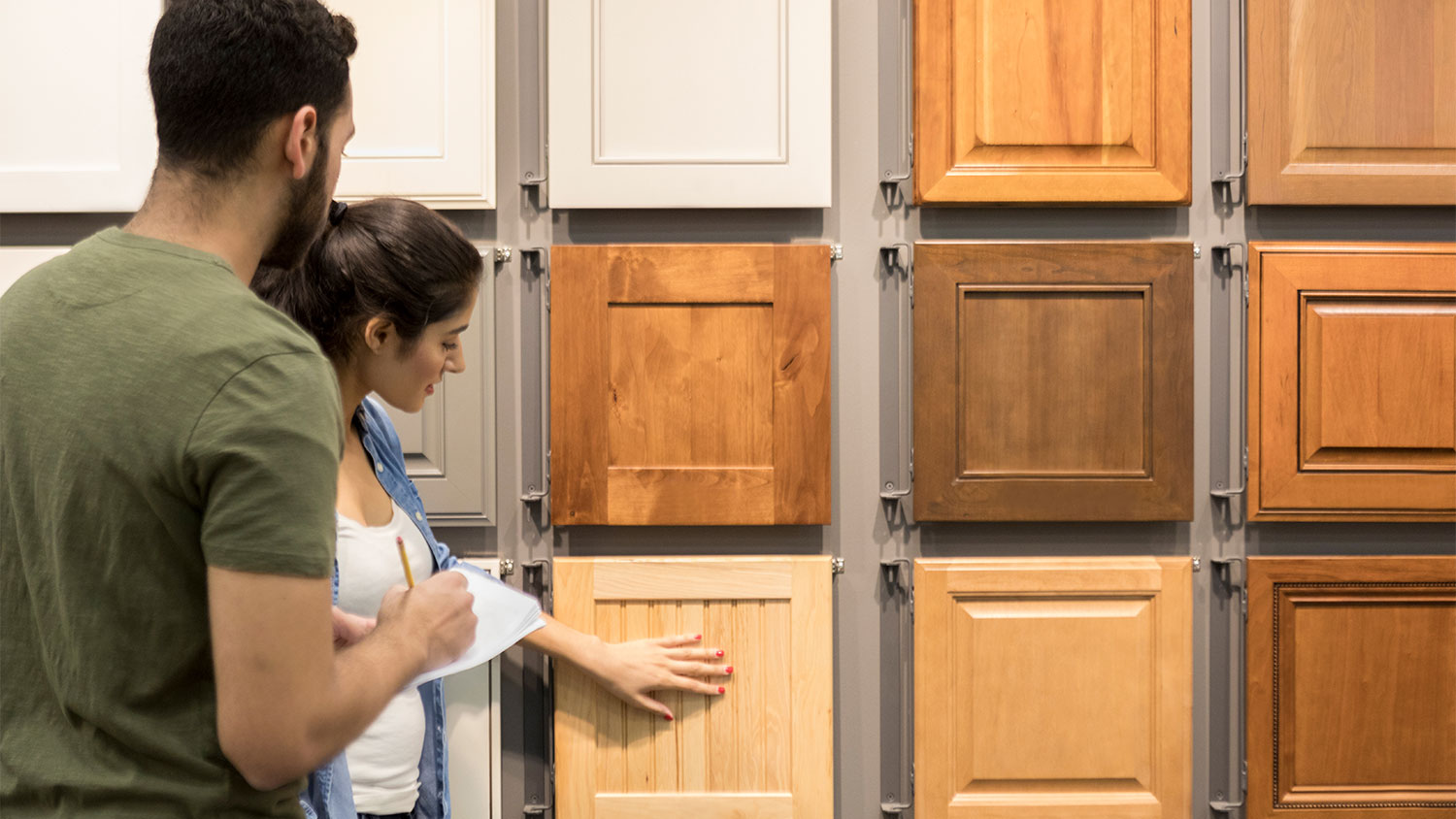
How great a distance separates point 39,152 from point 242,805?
140cm

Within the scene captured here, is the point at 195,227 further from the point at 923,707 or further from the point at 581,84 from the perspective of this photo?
the point at 923,707

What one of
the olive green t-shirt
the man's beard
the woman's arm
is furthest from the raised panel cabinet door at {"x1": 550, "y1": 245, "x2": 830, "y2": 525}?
the olive green t-shirt

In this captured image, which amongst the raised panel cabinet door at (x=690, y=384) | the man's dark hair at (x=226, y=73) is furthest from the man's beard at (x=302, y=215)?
the raised panel cabinet door at (x=690, y=384)

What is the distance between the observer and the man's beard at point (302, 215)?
0.73 m

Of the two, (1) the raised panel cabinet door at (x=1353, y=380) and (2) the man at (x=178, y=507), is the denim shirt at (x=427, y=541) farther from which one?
(1) the raised panel cabinet door at (x=1353, y=380)

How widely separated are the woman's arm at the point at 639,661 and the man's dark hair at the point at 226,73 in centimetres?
100

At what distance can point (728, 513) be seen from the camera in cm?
161

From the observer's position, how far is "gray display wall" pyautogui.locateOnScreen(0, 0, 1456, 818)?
5.42 feet

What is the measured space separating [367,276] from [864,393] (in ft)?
2.66

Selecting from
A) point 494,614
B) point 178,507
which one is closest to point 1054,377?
point 494,614

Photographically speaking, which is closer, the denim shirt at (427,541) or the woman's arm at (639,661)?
the denim shirt at (427,541)

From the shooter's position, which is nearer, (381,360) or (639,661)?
(381,360)

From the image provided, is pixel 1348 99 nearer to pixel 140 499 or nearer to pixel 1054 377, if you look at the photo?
pixel 1054 377

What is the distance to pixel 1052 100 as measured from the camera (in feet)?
5.30
